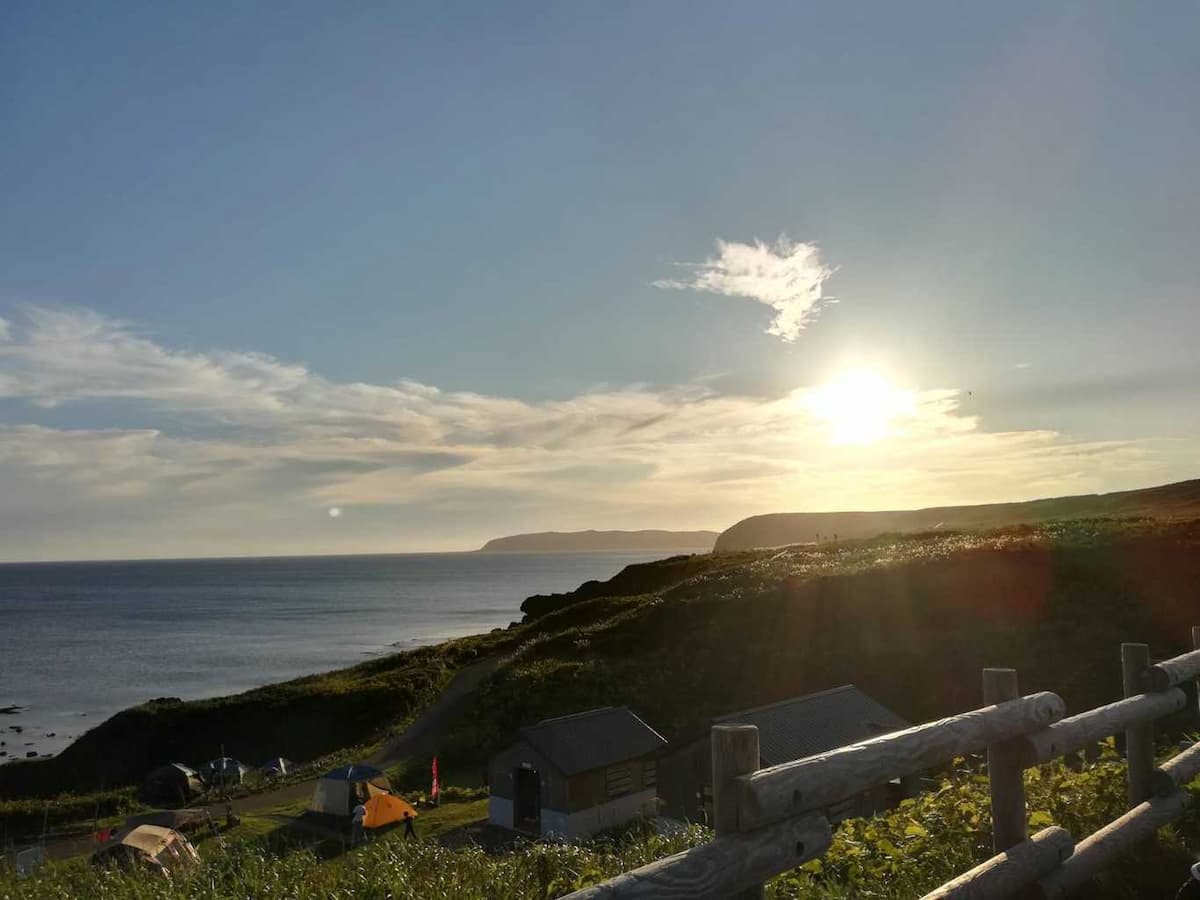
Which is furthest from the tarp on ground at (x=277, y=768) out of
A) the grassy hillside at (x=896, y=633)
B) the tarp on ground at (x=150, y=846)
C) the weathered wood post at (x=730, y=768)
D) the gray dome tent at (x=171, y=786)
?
the weathered wood post at (x=730, y=768)

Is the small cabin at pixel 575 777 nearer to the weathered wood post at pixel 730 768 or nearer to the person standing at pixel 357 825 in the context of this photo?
the person standing at pixel 357 825

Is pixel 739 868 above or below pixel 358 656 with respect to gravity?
above

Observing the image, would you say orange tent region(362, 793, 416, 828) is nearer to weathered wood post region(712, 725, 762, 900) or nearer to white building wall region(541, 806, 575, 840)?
white building wall region(541, 806, 575, 840)

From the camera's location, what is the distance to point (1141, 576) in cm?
3684

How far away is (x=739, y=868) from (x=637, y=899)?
0.53 metres

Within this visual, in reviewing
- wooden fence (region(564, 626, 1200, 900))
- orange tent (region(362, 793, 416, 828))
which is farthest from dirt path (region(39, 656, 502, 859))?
wooden fence (region(564, 626, 1200, 900))

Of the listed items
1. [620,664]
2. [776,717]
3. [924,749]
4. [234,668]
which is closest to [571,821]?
[776,717]

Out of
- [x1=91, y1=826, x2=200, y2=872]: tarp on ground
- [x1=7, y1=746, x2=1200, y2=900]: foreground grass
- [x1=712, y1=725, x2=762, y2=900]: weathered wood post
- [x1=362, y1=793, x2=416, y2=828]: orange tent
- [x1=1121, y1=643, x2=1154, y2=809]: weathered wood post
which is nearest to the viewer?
[x1=712, y1=725, x2=762, y2=900]: weathered wood post

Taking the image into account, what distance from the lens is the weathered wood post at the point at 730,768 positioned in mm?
3416

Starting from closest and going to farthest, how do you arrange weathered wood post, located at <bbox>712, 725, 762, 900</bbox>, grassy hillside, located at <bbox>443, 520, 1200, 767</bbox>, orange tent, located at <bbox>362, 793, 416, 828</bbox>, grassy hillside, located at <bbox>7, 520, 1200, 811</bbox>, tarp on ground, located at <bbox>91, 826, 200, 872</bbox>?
1. weathered wood post, located at <bbox>712, 725, 762, 900</bbox>
2. tarp on ground, located at <bbox>91, 826, 200, 872</bbox>
3. orange tent, located at <bbox>362, 793, 416, 828</bbox>
4. grassy hillside, located at <bbox>443, 520, 1200, 767</bbox>
5. grassy hillside, located at <bbox>7, 520, 1200, 811</bbox>

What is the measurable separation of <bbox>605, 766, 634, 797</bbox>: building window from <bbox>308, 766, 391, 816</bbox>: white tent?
825 centimetres

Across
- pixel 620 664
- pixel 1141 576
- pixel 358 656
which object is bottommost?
pixel 358 656

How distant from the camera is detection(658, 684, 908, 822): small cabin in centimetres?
2150

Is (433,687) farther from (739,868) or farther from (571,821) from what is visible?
(739,868)
